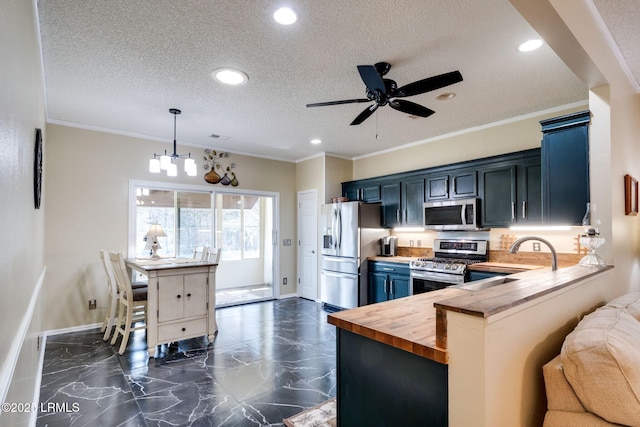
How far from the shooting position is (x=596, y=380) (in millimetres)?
1152

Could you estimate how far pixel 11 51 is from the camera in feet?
4.07

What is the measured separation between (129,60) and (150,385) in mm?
2687

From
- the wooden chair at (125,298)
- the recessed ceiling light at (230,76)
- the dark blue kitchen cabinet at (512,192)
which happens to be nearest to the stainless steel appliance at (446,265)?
the dark blue kitchen cabinet at (512,192)

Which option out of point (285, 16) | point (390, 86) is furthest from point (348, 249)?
point (285, 16)

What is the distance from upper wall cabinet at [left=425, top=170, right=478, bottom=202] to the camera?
4.16 m

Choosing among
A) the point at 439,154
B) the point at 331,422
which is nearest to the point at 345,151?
the point at 439,154

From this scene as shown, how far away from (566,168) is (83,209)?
540cm

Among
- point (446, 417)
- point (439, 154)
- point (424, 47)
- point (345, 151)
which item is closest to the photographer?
point (446, 417)

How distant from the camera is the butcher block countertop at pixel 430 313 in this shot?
1118 millimetres

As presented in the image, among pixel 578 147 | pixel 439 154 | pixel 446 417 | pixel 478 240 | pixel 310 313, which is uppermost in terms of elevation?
pixel 439 154

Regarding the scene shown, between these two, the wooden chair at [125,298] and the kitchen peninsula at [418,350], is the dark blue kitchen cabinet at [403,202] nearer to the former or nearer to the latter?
the kitchen peninsula at [418,350]

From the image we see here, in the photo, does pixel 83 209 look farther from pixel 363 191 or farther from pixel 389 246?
pixel 389 246

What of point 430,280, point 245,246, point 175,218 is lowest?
point 430,280

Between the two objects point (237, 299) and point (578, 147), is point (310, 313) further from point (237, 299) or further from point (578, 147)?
point (578, 147)
